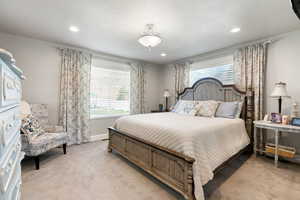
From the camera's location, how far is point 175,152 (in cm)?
176

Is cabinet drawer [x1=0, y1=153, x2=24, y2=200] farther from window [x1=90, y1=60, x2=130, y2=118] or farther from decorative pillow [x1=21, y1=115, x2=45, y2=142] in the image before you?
window [x1=90, y1=60, x2=130, y2=118]

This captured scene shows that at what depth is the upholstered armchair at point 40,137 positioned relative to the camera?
7.64ft

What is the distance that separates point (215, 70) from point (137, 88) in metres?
2.52

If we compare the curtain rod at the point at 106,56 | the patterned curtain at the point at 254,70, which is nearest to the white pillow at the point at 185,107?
the patterned curtain at the point at 254,70

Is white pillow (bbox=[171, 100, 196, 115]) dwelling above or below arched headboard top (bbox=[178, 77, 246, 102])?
below

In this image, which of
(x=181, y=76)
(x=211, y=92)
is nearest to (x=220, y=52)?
(x=211, y=92)

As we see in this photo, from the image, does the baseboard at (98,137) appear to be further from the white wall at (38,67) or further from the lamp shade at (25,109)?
the lamp shade at (25,109)

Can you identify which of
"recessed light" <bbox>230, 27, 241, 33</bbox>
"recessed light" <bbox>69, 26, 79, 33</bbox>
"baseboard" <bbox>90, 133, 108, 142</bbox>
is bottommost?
"baseboard" <bbox>90, 133, 108, 142</bbox>

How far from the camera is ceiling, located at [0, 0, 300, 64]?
2002 mm

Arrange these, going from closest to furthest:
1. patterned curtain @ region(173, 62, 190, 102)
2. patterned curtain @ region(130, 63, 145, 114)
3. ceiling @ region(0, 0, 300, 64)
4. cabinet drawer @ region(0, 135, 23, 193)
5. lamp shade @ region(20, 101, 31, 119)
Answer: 1. cabinet drawer @ region(0, 135, 23, 193)
2. ceiling @ region(0, 0, 300, 64)
3. lamp shade @ region(20, 101, 31, 119)
4. patterned curtain @ region(173, 62, 190, 102)
5. patterned curtain @ region(130, 63, 145, 114)

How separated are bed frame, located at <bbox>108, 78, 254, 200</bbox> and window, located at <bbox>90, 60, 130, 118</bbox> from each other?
54.3 inches

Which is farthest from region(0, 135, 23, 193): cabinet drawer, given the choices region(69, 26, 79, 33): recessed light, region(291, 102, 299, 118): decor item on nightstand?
region(291, 102, 299, 118): decor item on nightstand

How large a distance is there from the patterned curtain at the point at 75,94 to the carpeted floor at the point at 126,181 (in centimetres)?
93

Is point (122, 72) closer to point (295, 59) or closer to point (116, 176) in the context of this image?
point (116, 176)
